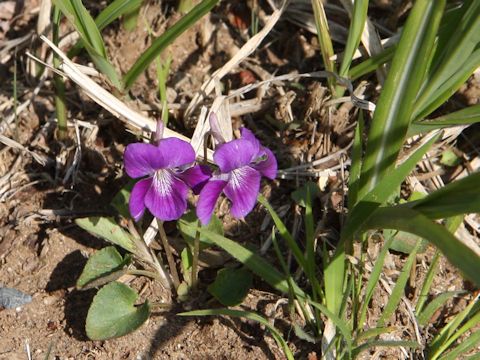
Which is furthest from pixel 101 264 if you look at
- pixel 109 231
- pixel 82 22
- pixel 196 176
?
pixel 82 22

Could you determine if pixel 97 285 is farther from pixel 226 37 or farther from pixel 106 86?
pixel 226 37

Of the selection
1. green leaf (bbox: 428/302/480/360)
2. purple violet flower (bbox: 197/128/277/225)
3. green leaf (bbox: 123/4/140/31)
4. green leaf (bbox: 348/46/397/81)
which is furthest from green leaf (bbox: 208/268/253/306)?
green leaf (bbox: 123/4/140/31)

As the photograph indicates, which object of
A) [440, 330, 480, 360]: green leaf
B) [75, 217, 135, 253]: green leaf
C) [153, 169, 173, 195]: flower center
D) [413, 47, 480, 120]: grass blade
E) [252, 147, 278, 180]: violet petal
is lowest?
[75, 217, 135, 253]: green leaf

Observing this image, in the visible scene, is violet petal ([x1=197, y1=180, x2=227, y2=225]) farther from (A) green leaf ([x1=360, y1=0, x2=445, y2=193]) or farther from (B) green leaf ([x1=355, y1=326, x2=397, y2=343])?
(B) green leaf ([x1=355, y1=326, x2=397, y2=343])

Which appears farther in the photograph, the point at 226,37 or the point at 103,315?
the point at 226,37

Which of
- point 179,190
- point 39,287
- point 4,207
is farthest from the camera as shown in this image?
point 4,207

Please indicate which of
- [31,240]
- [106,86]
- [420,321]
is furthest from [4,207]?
[420,321]

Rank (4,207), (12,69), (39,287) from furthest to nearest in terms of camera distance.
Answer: (12,69) < (4,207) < (39,287)

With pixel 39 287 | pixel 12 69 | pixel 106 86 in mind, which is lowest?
pixel 39 287
